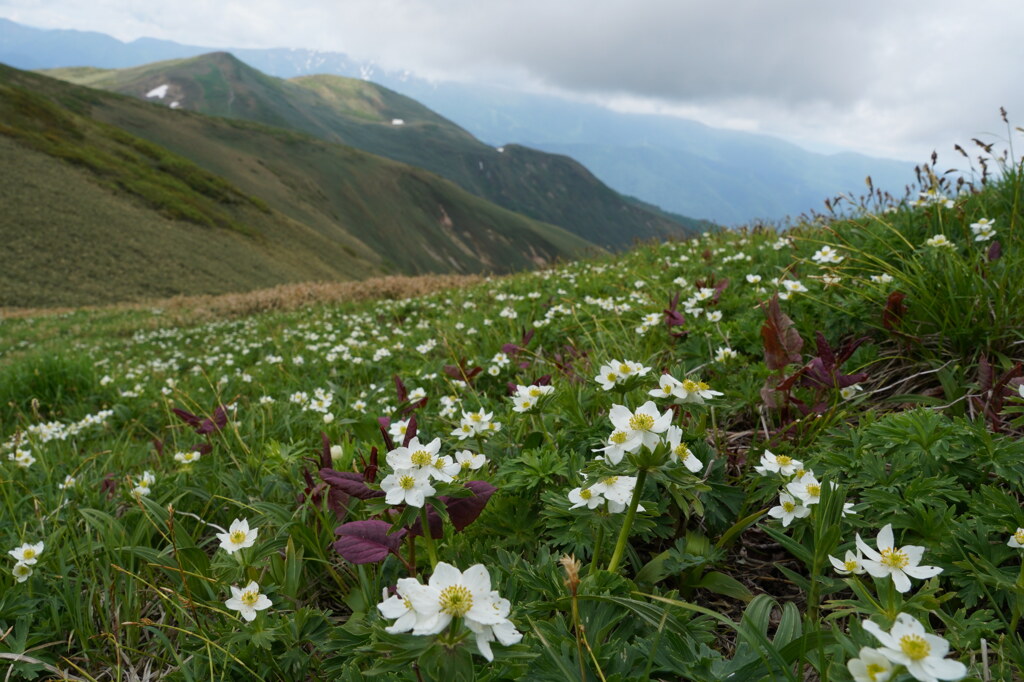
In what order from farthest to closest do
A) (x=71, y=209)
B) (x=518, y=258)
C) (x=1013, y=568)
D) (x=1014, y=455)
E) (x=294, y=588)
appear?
(x=518, y=258) → (x=71, y=209) → (x=294, y=588) → (x=1014, y=455) → (x=1013, y=568)

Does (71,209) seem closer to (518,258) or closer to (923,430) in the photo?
(923,430)

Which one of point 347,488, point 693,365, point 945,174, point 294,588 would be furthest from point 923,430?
point 945,174

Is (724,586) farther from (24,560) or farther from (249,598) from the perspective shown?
(24,560)

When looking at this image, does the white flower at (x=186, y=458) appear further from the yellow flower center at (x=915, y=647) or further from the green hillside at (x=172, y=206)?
the green hillside at (x=172, y=206)

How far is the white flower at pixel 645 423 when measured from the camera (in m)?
1.37

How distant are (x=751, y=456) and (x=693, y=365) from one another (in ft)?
3.32

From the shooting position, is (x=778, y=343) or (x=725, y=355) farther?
(x=725, y=355)

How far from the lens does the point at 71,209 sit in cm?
5088

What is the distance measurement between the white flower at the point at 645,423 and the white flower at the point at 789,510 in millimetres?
553

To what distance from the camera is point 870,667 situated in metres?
0.98

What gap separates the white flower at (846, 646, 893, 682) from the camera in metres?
0.95

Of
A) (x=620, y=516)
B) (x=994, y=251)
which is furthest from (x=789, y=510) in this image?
(x=994, y=251)

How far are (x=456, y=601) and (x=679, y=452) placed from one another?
2.57 ft

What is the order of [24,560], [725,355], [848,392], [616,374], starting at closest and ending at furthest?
[616,374]
[24,560]
[848,392]
[725,355]
